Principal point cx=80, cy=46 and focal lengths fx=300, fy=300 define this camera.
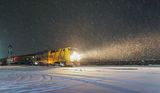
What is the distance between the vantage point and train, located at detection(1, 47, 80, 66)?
4962 centimetres

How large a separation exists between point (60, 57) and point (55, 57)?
222 centimetres

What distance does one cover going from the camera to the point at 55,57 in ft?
177

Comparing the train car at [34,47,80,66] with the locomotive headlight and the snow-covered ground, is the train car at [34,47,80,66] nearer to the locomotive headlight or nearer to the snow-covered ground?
the locomotive headlight

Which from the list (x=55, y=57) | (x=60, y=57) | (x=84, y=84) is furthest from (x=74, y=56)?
(x=84, y=84)

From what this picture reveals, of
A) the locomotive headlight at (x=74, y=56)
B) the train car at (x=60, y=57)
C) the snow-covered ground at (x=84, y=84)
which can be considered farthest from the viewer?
the train car at (x=60, y=57)

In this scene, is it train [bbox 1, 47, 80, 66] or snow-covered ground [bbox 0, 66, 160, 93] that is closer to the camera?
snow-covered ground [bbox 0, 66, 160, 93]

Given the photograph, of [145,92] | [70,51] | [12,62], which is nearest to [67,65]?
[70,51]

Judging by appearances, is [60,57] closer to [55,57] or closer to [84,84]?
[55,57]

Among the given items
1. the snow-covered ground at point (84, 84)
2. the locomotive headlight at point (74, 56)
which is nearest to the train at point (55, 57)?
the locomotive headlight at point (74, 56)

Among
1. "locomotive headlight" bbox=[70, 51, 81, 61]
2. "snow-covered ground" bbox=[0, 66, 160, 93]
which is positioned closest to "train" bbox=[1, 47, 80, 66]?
"locomotive headlight" bbox=[70, 51, 81, 61]

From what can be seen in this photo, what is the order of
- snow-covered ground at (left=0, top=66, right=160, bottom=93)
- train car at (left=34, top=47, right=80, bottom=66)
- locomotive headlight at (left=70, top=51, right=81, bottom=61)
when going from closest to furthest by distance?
snow-covered ground at (left=0, top=66, right=160, bottom=93), locomotive headlight at (left=70, top=51, right=81, bottom=61), train car at (left=34, top=47, right=80, bottom=66)

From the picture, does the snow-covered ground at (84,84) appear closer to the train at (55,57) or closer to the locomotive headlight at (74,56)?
the locomotive headlight at (74,56)

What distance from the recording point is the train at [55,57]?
49.6m

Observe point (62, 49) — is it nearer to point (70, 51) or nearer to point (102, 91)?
point (70, 51)
